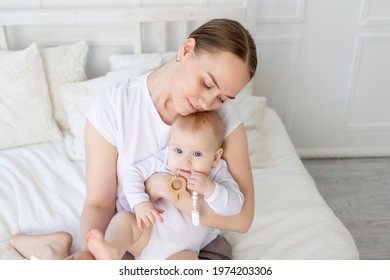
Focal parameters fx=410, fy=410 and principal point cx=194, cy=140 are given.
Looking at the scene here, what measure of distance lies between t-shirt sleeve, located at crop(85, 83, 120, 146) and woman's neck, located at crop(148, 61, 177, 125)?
11 cm

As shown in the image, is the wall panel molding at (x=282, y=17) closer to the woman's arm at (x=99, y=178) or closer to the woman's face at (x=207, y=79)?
the woman's face at (x=207, y=79)

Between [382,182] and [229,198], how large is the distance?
1.65 meters

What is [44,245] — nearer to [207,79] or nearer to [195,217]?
[195,217]

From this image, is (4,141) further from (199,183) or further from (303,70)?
(303,70)

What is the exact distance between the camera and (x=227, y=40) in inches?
40.5

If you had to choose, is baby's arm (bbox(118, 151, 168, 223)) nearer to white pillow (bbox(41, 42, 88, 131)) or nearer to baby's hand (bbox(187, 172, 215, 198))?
baby's hand (bbox(187, 172, 215, 198))

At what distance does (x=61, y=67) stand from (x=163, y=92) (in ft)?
3.35

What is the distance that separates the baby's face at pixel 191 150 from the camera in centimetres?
111

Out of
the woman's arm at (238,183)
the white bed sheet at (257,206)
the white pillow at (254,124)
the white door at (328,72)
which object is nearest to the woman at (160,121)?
the woman's arm at (238,183)

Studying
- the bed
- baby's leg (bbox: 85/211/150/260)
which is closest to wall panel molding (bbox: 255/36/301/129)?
the bed

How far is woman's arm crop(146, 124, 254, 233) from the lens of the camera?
112 centimetres

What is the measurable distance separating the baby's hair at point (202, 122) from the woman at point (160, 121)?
0.09 feet
